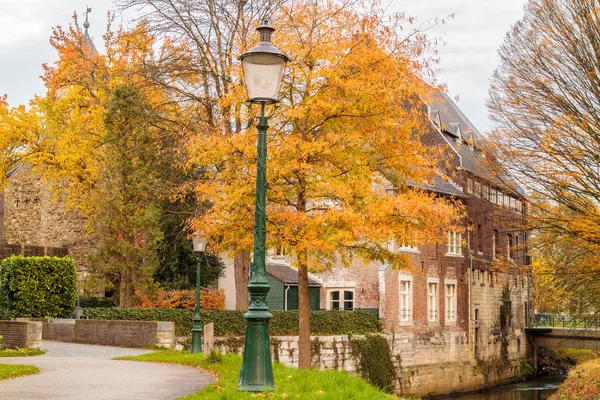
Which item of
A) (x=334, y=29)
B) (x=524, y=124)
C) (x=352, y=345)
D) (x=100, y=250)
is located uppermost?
(x=334, y=29)

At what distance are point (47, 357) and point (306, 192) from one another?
7.01 meters

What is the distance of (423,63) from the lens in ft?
61.8

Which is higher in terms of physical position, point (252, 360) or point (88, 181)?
point (88, 181)

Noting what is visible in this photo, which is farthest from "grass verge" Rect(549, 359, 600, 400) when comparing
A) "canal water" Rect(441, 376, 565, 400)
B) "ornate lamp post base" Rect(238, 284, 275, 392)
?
"ornate lamp post base" Rect(238, 284, 275, 392)

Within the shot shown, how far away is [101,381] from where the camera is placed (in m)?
12.1

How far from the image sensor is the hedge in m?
23.8

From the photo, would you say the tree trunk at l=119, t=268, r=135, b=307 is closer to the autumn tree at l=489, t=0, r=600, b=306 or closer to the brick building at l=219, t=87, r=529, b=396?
the brick building at l=219, t=87, r=529, b=396

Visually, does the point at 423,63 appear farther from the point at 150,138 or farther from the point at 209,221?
the point at 150,138

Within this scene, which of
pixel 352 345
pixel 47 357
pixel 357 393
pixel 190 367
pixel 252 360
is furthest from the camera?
pixel 352 345

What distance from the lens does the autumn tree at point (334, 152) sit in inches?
691

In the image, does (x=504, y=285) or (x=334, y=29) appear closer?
(x=334, y=29)

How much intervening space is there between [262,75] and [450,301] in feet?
97.0

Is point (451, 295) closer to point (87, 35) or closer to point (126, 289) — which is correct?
point (126, 289)

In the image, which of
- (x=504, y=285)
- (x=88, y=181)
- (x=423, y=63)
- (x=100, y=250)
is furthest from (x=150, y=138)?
(x=504, y=285)
